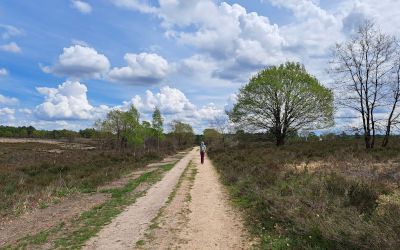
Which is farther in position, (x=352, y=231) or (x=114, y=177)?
(x=114, y=177)

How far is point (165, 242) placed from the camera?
781cm

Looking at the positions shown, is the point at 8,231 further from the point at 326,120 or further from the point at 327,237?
the point at 326,120

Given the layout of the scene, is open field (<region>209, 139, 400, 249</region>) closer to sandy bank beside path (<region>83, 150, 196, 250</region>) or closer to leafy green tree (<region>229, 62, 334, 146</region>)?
sandy bank beside path (<region>83, 150, 196, 250</region>)

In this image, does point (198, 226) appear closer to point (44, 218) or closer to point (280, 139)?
point (44, 218)

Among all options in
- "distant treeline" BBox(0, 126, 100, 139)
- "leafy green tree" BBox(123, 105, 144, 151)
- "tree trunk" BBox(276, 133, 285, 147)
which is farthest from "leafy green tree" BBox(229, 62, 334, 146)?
"distant treeline" BBox(0, 126, 100, 139)

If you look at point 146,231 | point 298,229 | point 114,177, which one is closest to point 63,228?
point 146,231

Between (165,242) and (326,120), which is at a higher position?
(326,120)

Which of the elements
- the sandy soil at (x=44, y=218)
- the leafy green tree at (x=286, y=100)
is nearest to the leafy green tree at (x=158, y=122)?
the leafy green tree at (x=286, y=100)

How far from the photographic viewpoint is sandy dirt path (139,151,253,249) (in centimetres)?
775

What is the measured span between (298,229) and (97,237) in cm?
428

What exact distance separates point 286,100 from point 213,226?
33.2 metres

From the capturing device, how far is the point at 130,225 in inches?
372

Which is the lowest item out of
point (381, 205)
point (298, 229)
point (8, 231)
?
point (8, 231)

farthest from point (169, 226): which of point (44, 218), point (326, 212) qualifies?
point (44, 218)
